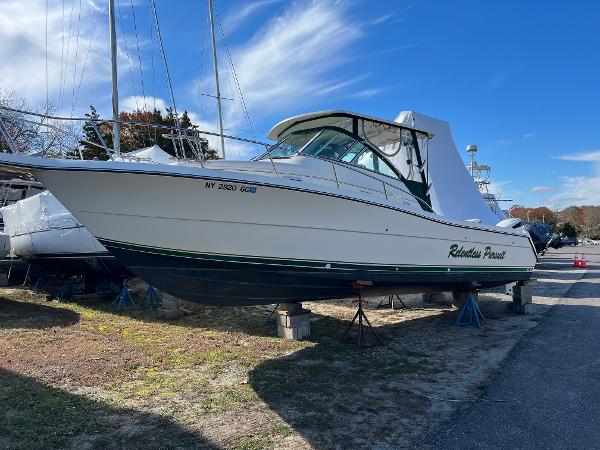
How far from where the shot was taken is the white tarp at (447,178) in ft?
28.1

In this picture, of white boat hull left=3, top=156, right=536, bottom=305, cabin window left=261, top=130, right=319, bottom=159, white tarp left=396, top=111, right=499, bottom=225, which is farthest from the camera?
white tarp left=396, top=111, right=499, bottom=225

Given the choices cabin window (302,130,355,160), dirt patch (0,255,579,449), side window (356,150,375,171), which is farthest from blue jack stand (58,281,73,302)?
side window (356,150,375,171)

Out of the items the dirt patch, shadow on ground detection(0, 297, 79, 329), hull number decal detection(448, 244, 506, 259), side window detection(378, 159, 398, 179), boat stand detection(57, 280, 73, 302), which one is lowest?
the dirt patch

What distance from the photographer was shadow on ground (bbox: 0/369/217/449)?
3148mm

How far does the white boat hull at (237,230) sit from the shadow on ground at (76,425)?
1.52 meters

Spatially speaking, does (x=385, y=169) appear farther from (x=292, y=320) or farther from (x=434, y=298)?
(x=434, y=298)

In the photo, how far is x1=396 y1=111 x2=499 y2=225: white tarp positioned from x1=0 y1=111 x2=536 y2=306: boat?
Answer: 5.25ft

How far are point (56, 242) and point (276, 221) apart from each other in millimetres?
6561

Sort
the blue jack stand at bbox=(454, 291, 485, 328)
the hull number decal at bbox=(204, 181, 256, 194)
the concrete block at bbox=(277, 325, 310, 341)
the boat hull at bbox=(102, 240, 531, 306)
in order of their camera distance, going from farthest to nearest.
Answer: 1. the blue jack stand at bbox=(454, 291, 485, 328)
2. the concrete block at bbox=(277, 325, 310, 341)
3. the boat hull at bbox=(102, 240, 531, 306)
4. the hull number decal at bbox=(204, 181, 256, 194)

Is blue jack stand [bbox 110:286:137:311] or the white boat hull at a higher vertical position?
the white boat hull

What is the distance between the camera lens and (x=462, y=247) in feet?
22.4

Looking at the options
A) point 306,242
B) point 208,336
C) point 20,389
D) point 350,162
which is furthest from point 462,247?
point 20,389

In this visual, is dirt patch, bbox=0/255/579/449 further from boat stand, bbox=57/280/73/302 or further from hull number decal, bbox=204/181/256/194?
hull number decal, bbox=204/181/256/194

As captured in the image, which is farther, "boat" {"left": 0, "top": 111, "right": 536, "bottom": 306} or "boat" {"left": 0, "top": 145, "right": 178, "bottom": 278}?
"boat" {"left": 0, "top": 145, "right": 178, "bottom": 278}
